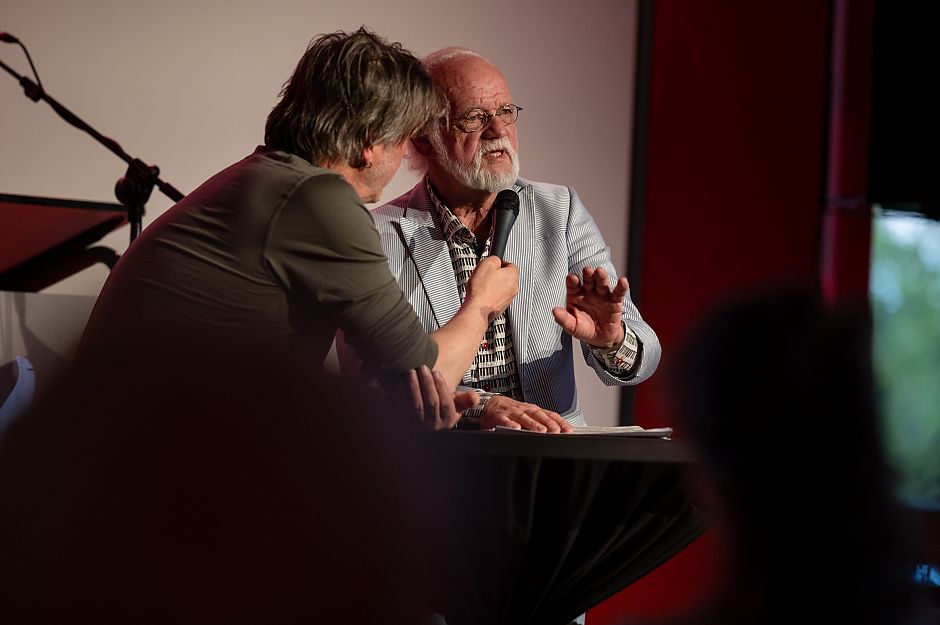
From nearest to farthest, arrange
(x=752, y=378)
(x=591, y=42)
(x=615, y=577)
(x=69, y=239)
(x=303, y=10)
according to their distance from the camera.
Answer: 1. (x=752, y=378)
2. (x=615, y=577)
3. (x=69, y=239)
4. (x=303, y=10)
5. (x=591, y=42)

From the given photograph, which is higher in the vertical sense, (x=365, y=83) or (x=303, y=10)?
(x=303, y=10)

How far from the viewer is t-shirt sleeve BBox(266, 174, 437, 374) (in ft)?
4.68

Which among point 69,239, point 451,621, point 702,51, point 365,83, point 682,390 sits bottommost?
point 451,621

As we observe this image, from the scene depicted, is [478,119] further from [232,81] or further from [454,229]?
[232,81]

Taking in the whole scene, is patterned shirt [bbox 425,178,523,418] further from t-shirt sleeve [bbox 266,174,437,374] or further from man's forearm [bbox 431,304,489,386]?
t-shirt sleeve [bbox 266,174,437,374]

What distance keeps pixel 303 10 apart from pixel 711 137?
1405 mm

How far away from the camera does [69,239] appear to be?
2.45 m

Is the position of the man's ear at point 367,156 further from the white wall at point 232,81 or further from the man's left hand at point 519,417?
the white wall at point 232,81

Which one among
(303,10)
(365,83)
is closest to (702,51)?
(303,10)

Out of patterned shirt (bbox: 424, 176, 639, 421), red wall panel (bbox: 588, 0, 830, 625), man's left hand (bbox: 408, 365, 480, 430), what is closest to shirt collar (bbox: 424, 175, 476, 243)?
patterned shirt (bbox: 424, 176, 639, 421)

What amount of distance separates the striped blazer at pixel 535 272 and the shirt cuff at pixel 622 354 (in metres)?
0.02

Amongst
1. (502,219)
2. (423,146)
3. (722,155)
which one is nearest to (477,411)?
(502,219)

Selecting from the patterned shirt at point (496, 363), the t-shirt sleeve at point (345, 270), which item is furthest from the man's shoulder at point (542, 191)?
the t-shirt sleeve at point (345, 270)

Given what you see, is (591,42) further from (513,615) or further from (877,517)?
(877,517)
